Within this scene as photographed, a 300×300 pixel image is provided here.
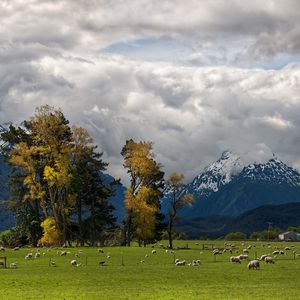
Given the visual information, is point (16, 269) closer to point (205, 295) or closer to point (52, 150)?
point (205, 295)

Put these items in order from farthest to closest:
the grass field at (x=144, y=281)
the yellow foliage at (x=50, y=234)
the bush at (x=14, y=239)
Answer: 1. the bush at (x=14, y=239)
2. the yellow foliage at (x=50, y=234)
3. the grass field at (x=144, y=281)

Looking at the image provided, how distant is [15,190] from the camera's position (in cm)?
13512

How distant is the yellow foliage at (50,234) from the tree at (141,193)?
15.8m

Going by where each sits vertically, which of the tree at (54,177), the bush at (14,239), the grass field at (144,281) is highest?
the tree at (54,177)

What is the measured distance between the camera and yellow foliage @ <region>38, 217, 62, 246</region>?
12188 cm

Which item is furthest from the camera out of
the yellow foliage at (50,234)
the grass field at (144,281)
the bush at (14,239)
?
the bush at (14,239)

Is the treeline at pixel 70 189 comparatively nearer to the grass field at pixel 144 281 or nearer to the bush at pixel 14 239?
the bush at pixel 14 239

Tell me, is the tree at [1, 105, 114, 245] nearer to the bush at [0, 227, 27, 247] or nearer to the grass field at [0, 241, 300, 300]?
the bush at [0, 227, 27, 247]

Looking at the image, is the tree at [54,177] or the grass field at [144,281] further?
the tree at [54,177]

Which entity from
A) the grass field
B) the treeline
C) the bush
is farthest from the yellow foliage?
the grass field

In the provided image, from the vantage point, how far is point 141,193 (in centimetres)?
13088

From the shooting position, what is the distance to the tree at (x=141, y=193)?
131 m

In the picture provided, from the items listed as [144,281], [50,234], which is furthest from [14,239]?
[144,281]

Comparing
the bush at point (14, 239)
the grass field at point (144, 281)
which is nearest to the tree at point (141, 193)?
the bush at point (14, 239)
